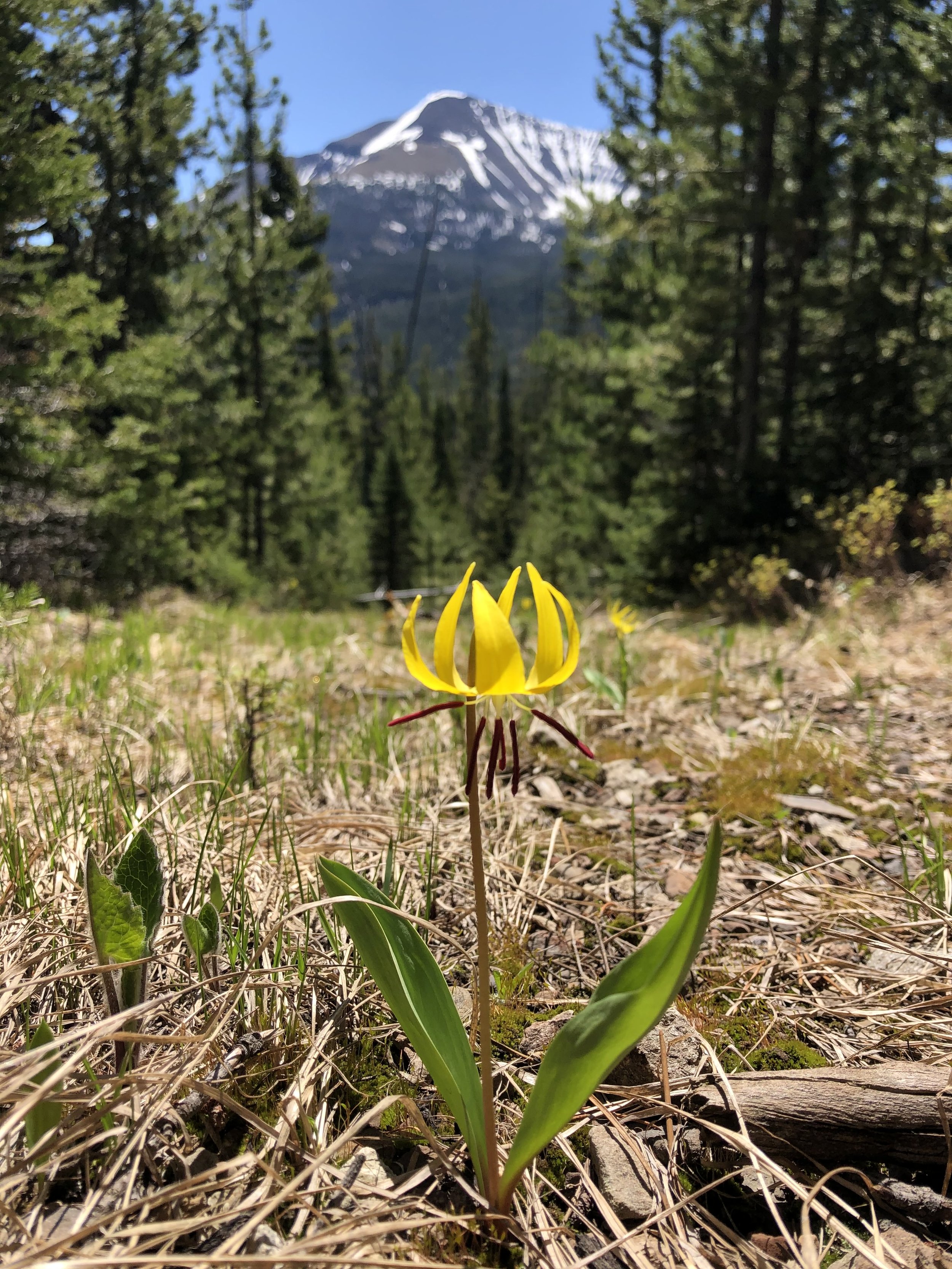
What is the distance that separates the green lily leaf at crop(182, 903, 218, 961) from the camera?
108cm

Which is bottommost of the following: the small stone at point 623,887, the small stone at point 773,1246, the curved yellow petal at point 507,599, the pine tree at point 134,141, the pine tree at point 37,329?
the small stone at point 773,1246

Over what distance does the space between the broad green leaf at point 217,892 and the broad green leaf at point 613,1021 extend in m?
0.60

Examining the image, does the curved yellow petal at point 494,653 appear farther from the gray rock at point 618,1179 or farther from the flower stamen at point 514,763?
the gray rock at point 618,1179

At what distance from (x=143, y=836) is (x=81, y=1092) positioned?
329mm

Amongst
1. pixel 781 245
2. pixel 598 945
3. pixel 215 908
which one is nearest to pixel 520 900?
pixel 598 945

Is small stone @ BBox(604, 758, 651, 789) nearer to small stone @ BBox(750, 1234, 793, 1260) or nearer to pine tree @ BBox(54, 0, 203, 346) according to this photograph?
small stone @ BBox(750, 1234, 793, 1260)

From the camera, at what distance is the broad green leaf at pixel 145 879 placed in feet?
3.37

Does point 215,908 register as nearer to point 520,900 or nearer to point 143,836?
point 143,836

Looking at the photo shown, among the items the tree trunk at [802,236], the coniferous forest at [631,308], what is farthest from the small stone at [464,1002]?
the tree trunk at [802,236]

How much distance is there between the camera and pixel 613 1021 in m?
0.72

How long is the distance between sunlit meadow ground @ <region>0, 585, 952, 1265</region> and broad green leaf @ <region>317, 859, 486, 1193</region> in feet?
0.37

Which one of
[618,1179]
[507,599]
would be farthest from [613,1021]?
[507,599]

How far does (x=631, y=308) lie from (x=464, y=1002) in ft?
55.3

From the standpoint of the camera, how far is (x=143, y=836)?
3.43 feet
